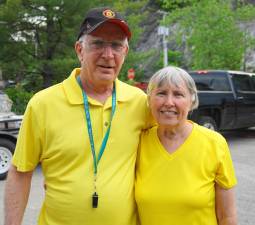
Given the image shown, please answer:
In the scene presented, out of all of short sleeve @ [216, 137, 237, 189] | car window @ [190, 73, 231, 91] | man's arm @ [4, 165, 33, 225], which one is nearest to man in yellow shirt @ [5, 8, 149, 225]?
man's arm @ [4, 165, 33, 225]

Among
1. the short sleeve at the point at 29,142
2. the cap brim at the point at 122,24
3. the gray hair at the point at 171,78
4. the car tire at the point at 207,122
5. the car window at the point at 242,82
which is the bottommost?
the car tire at the point at 207,122

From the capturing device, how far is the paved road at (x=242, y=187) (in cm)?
572

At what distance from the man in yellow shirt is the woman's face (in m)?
0.13

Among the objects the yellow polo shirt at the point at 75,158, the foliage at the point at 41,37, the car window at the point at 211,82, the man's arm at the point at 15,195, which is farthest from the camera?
the foliage at the point at 41,37

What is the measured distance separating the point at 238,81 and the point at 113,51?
980 cm

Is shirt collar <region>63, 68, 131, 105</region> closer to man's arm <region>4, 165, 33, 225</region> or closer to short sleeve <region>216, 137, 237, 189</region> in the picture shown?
man's arm <region>4, 165, 33, 225</region>

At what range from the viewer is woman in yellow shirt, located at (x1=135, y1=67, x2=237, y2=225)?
2303 millimetres

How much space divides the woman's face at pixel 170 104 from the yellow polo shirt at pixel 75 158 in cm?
18

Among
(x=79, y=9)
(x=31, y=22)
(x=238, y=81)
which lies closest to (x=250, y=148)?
Answer: (x=238, y=81)

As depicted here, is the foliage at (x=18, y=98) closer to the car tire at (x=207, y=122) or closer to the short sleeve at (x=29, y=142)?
the car tire at (x=207, y=122)

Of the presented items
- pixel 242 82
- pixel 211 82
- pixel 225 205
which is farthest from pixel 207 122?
pixel 225 205

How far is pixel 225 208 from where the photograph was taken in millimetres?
2355

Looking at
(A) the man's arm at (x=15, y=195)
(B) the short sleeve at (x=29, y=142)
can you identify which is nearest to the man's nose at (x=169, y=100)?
(B) the short sleeve at (x=29, y=142)

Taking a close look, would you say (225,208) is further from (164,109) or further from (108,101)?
(108,101)
